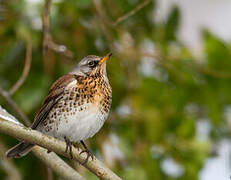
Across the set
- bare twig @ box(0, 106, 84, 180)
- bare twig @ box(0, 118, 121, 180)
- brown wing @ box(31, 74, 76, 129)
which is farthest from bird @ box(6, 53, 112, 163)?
bare twig @ box(0, 118, 121, 180)

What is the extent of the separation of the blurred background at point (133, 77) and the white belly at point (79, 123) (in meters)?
0.56

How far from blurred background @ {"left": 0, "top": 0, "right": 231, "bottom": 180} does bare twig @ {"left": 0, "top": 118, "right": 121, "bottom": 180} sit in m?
1.07

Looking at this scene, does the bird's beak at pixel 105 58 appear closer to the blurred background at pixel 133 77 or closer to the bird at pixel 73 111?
the bird at pixel 73 111

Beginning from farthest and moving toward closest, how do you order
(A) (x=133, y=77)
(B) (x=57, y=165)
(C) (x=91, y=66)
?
(A) (x=133, y=77)
(C) (x=91, y=66)
(B) (x=57, y=165)

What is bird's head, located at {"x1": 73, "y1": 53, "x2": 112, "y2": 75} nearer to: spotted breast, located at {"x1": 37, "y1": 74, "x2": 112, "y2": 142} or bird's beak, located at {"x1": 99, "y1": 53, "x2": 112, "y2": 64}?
bird's beak, located at {"x1": 99, "y1": 53, "x2": 112, "y2": 64}

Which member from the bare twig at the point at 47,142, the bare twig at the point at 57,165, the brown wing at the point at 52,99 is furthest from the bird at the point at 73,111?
the bare twig at the point at 47,142

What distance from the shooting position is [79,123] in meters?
3.04

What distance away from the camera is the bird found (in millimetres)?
3039

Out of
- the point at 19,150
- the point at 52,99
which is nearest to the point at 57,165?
the point at 19,150

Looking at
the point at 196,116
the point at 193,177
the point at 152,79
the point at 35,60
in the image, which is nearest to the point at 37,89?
the point at 35,60

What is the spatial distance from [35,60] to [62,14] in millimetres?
395

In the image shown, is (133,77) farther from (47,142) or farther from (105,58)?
(47,142)

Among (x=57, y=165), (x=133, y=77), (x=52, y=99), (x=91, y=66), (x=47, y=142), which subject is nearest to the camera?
(x=47, y=142)

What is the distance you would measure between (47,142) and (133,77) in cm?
186
